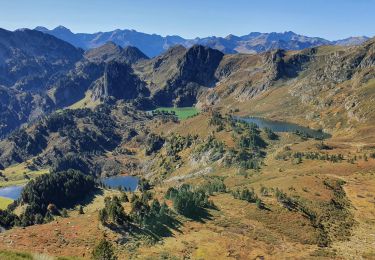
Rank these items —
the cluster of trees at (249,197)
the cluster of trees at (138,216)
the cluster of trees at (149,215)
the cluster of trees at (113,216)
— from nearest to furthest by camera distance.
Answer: the cluster of trees at (113,216), the cluster of trees at (138,216), the cluster of trees at (149,215), the cluster of trees at (249,197)

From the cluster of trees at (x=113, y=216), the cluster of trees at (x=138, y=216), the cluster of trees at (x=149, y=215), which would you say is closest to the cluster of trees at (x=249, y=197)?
the cluster of trees at (x=149, y=215)

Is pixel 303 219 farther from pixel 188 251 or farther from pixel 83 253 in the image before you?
pixel 83 253

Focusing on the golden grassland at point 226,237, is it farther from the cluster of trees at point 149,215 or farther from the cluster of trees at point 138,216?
the cluster of trees at point 149,215

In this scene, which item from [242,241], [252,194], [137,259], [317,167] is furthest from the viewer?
[317,167]

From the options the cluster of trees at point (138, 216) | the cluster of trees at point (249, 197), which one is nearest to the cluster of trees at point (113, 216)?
the cluster of trees at point (138, 216)

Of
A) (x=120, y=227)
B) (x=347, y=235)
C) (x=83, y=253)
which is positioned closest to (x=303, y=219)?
(x=347, y=235)

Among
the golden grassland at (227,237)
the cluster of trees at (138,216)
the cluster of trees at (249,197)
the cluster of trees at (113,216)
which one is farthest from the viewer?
the cluster of trees at (249,197)

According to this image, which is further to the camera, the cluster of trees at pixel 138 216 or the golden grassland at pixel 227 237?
the cluster of trees at pixel 138 216

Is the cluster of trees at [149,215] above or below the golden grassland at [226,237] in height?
above

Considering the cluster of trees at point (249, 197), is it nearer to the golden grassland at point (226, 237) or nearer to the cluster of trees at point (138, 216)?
the golden grassland at point (226, 237)

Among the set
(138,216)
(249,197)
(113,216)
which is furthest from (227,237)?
(249,197)

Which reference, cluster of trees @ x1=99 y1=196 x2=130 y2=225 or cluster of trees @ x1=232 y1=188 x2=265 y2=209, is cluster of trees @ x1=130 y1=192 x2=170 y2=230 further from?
cluster of trees @ x1=232 y1=188 x2=265 y2=209
